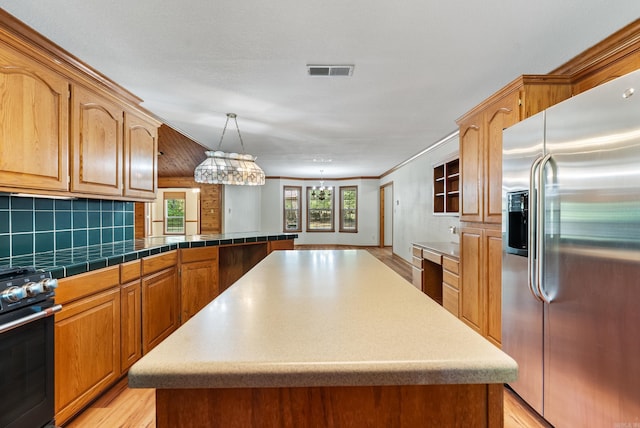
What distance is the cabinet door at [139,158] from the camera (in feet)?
9.09

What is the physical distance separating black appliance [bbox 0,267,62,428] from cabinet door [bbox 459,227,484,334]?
9.35 feet

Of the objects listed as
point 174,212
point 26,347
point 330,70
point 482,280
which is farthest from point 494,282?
point 174,212

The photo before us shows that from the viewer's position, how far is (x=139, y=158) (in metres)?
2.95

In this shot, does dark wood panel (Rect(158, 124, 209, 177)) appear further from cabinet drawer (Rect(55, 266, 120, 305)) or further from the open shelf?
the open shelf

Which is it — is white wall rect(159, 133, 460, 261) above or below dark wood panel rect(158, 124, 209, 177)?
below

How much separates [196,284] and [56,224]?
4.27 ft

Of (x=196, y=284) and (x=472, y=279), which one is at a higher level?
(x=472, y=279)

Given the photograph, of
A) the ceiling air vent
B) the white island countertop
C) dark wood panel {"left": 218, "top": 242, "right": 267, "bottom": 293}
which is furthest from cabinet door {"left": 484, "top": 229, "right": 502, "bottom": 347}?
dark wood panel {"left": 218, "top": 242, "right": 267, "bottom": 293}

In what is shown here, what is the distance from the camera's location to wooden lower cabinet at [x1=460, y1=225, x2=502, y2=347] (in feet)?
7.88

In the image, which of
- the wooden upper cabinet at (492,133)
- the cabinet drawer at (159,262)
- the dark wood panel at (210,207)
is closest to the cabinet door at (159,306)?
the cabinet drawer at (159,262)

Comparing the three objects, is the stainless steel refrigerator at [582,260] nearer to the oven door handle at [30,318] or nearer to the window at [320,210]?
the oven door handle at [30,318]

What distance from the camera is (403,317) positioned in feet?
3.13

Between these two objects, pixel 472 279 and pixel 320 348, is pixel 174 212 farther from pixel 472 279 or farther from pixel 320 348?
pixel 320 348

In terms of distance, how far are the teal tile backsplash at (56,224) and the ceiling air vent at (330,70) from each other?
2203mm
